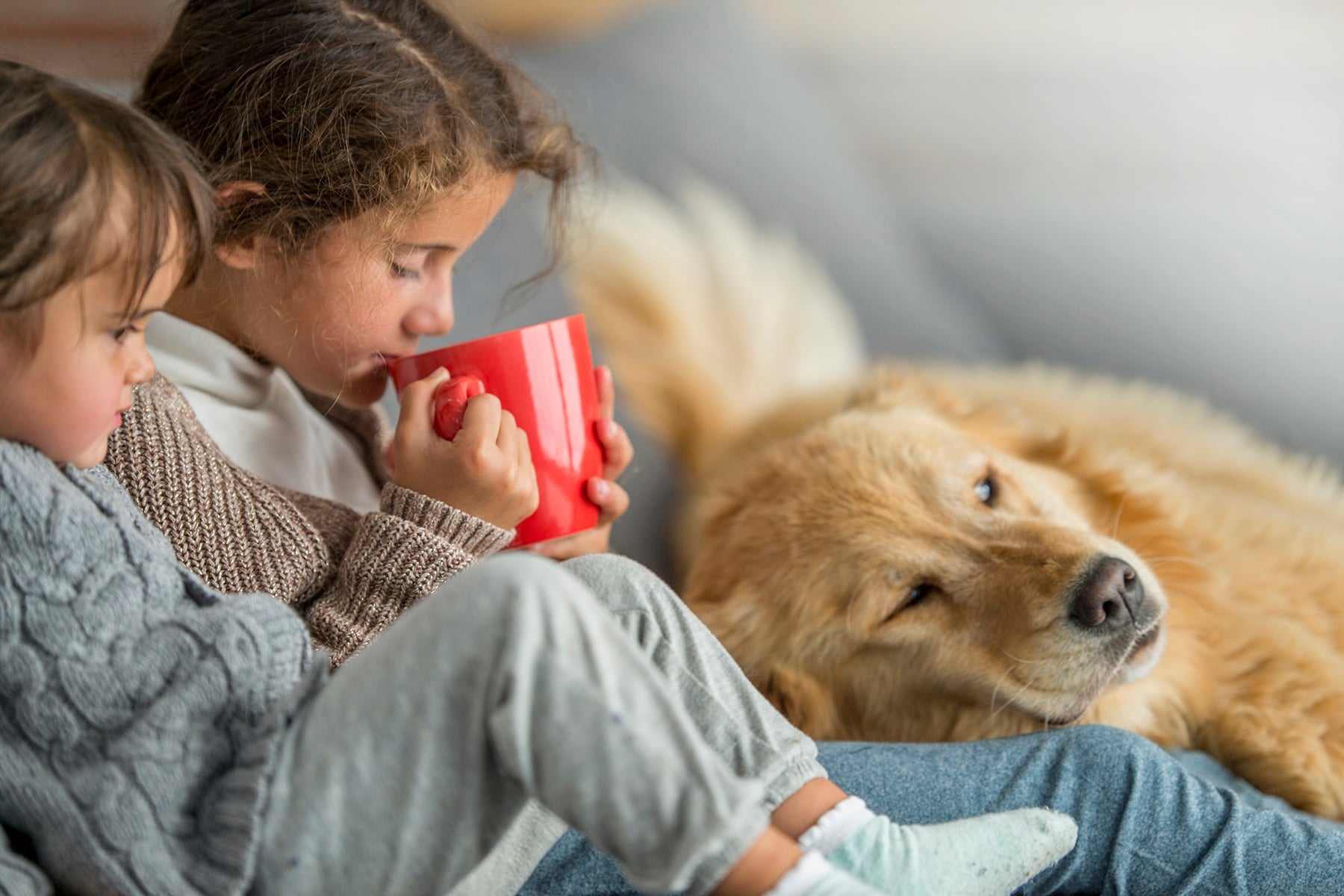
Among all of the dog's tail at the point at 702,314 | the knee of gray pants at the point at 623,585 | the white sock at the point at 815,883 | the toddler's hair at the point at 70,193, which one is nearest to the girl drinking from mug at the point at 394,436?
the knee of gray pants at the point at 623,585

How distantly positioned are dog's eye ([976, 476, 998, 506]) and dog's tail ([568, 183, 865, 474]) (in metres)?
0.59

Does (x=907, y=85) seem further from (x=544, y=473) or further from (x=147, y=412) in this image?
(x=147, y=412)

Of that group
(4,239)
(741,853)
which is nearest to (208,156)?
(4,239)

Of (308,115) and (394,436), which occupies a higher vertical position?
(308,115)

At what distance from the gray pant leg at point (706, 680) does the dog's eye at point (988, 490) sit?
477 mm

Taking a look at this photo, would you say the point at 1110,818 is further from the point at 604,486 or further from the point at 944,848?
the point at 604,486

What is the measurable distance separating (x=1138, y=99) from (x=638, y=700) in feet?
6.71

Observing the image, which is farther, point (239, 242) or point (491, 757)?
point (239, 242)

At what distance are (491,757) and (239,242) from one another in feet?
2.16

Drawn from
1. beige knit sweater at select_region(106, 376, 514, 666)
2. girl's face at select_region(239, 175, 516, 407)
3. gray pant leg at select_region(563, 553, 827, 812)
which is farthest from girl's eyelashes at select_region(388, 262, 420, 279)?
gray pant leg at select_region(563, 553, 827, 812)

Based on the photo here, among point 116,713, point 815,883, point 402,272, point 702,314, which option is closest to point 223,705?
point 116,713

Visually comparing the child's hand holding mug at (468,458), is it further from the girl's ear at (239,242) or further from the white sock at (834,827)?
the white sock at (834,827)

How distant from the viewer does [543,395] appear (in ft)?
3.49

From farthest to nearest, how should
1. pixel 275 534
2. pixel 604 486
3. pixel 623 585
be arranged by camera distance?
pixel 604 486, pixel 275 534, pixel 623 585
